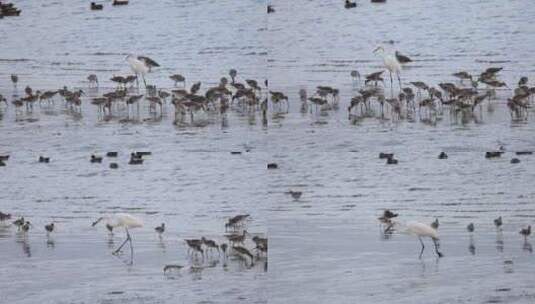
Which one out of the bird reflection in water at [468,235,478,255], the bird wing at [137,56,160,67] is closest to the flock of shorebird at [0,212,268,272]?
the bird wing at [137,56,160,67]

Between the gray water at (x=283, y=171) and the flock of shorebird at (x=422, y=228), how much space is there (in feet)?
0.08

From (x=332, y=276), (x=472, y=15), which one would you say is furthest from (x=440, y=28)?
(x=332, y=276)

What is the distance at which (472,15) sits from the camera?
593cm

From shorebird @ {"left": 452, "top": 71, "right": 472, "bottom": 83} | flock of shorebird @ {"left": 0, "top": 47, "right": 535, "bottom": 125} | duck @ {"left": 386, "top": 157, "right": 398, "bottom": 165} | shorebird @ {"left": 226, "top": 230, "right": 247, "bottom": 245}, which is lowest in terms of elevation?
shorebird @ {"left": 226, "top": 230, "right": 247, "bottom": 245}

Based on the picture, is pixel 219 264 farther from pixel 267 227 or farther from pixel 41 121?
pixel 41 121

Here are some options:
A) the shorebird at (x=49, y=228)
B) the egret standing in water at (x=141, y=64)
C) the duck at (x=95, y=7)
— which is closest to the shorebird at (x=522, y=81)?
the egret standing in water at (x=141, y=64)

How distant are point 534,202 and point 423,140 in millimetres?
485

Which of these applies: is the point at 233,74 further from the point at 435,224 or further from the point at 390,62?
the point at 435,224

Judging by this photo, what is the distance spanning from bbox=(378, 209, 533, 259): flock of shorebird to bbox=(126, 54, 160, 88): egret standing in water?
1098 millimetres

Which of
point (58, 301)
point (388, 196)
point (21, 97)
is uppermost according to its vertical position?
point (21, 97)

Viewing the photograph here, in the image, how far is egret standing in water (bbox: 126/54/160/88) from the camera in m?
5.97

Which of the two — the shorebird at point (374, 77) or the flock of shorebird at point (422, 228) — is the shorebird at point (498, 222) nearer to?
the flock of shorebird at point (422, 228)

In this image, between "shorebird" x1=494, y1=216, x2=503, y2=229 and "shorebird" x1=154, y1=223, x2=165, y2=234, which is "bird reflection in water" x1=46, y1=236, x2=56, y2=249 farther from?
"shorebird" x1=494, y1=216, x2=503, y2=229

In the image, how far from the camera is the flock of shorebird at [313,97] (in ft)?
19.0
